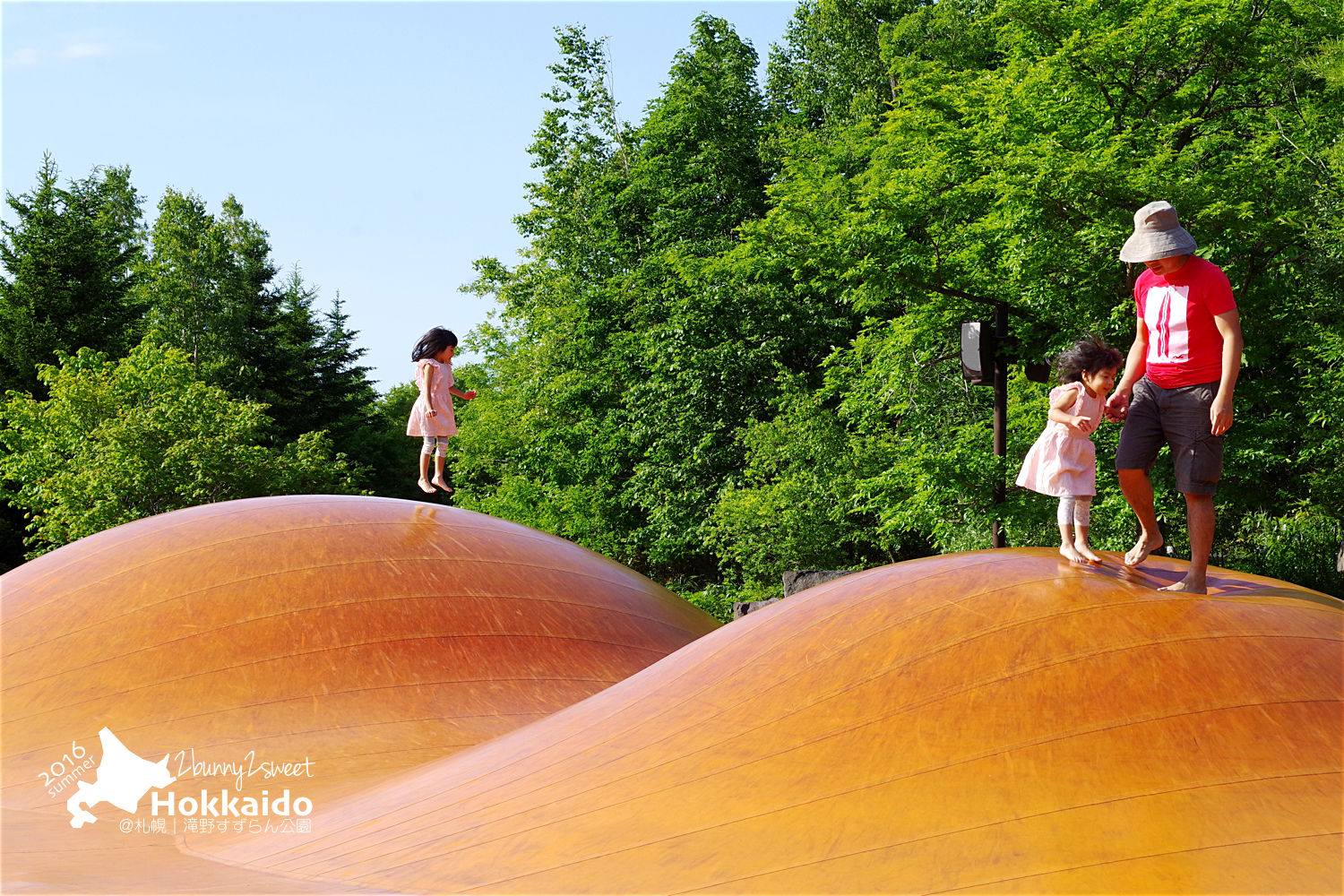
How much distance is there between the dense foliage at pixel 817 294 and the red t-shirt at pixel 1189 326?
9915 millimetres

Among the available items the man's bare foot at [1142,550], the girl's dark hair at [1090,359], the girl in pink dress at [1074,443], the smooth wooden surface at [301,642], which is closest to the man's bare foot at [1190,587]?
the man's bare foot at [1142,550]

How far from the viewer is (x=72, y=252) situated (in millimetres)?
34812

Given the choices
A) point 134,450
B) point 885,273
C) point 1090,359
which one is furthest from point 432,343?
point 134,450

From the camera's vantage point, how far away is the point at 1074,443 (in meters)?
4.75

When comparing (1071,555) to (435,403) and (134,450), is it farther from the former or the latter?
(134,450)

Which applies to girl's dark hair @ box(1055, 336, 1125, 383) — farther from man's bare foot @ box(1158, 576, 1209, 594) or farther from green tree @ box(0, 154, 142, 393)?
green tree @ box(0, 154, 142, 393)

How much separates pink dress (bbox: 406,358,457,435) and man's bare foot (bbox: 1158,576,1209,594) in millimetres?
5771

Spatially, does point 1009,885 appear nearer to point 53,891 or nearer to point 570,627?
point 53,891

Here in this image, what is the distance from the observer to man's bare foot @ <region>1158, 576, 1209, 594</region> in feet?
14.3

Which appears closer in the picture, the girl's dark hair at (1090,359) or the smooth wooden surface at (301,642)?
the girl's dark hair at (1090,359)

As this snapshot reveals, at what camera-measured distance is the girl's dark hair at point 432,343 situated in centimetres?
875

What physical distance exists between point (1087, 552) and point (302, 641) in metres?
5.22

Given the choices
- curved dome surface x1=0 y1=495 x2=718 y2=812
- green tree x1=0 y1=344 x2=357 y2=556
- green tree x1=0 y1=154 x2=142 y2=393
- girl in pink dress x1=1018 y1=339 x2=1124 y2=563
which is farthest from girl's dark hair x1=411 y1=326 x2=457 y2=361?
green tree x1=0 y1=154 x2=142 y2=393

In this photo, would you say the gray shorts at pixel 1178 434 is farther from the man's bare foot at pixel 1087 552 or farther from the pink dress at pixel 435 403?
the pink dress at pixel 435 403
